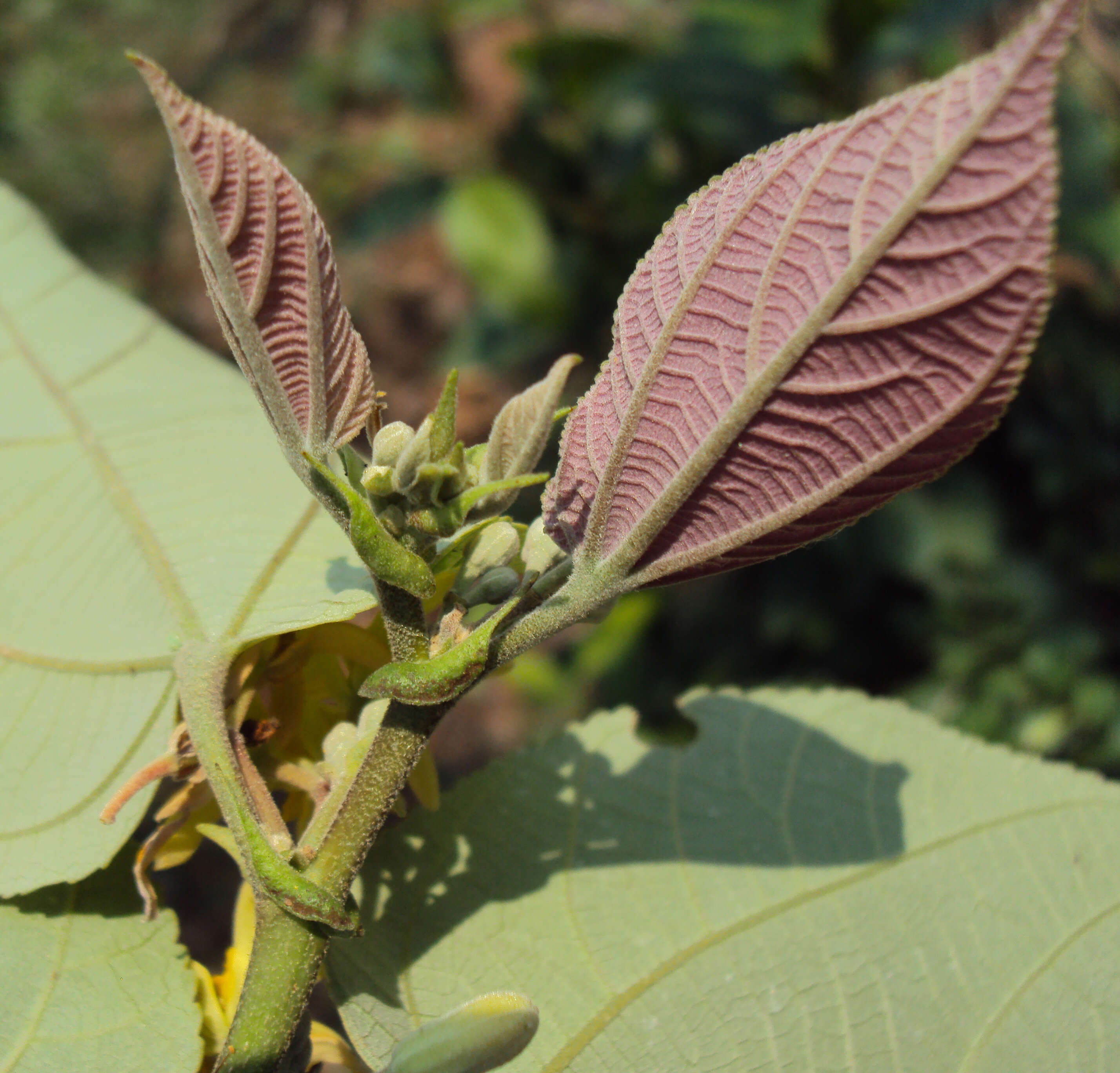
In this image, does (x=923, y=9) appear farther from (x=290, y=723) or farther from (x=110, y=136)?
(x=110, y=136)

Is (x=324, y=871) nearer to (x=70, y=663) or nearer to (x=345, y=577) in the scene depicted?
(x=345, y=577)

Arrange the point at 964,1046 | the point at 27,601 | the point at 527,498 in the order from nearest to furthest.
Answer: the point at 964,1046 < the point at 27,601 < the point at 527,498

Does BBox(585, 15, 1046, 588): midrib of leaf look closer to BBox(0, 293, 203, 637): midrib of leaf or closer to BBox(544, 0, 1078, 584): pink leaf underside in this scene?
BBox(544, 0, 1078, 584): pink leaf underside

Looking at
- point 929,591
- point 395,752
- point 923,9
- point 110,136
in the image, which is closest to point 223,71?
point 110,136

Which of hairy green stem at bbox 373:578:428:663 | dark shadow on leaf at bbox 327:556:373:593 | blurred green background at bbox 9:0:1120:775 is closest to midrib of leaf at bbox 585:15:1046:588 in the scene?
hairy green stem at bbox 373:578:428:663

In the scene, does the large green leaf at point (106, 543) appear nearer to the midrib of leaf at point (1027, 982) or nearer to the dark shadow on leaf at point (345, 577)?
the dark shadow on leaf at point (345, 577)
